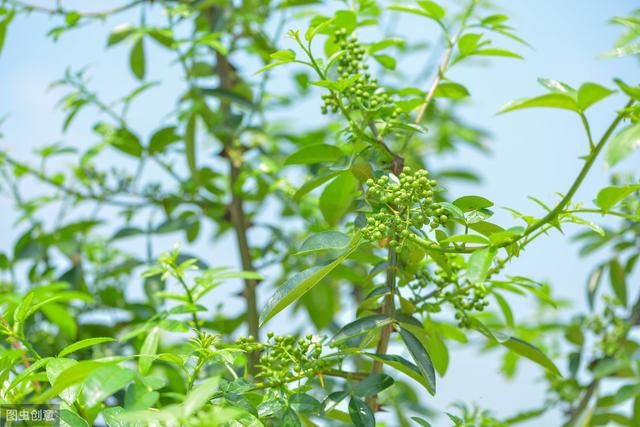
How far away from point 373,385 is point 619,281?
2.76 ft

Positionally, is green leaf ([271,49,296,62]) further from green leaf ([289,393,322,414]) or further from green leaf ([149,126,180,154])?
green leaf ([149,126,180,154])

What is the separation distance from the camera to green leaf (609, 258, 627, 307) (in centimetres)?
135

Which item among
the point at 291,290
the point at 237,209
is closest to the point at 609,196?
the point at 291,290

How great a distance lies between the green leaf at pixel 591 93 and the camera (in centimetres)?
52

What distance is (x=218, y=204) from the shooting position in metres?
1.28

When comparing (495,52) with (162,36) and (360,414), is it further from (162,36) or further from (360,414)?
(162,36)

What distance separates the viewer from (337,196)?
2.52 feet

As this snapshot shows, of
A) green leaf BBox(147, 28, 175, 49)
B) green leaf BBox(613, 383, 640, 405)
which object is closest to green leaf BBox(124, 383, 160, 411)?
green leaf BBox(613, 383, 640, 405)

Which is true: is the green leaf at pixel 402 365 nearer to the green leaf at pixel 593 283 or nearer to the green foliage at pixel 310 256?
the green foliage at pixel 310 256

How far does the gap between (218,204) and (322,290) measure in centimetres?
23

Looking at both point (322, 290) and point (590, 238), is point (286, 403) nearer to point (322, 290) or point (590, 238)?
point (322, 290)

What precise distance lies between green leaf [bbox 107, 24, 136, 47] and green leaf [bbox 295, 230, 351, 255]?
82 centimetres

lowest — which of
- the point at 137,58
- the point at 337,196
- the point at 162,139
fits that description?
the point at 337,196

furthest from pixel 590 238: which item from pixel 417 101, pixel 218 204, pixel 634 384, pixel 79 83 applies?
pixel 79 83
